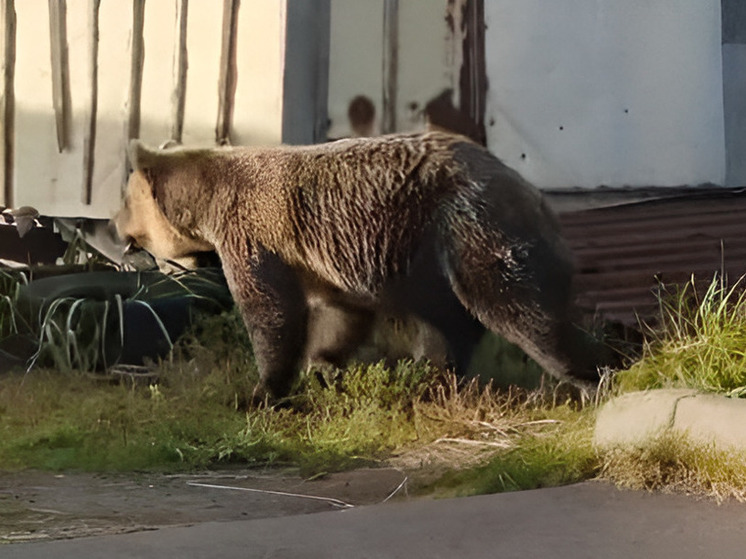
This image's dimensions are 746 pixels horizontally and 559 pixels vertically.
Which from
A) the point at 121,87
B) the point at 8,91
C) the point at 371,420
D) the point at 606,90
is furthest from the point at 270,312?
the point at 606,90

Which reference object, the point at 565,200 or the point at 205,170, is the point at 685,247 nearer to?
the point at 565,200

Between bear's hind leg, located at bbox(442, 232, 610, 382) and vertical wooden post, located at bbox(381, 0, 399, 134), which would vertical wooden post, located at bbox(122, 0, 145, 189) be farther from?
bear's hind leg, located at bbox(442, 232, 610, 382)

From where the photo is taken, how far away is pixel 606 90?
654 centimetres

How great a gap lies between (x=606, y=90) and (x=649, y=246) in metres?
0.98

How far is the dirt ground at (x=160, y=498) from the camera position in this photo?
407cm

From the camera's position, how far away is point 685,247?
6.50 metres

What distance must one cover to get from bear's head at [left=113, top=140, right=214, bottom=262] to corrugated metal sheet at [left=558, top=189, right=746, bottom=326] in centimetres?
211

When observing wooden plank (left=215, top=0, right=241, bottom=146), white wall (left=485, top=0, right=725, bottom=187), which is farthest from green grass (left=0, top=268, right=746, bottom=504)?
wooden plank (left=215, top=0, right=241, bottom=146)

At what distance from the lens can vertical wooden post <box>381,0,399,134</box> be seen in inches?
243

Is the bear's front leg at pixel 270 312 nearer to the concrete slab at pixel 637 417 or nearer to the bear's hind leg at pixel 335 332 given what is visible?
the bear's hind leg at pixel 335 332

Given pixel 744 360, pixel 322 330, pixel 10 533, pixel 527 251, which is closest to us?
pixel 10 533

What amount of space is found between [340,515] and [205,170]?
256 centimetres

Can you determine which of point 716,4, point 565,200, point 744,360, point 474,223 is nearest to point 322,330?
point 474,223

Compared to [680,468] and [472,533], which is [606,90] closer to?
[680,468]
